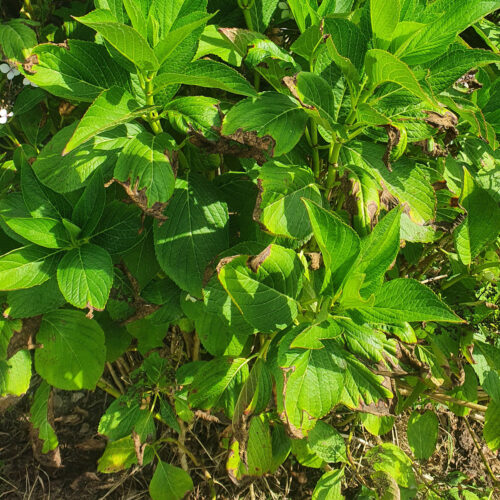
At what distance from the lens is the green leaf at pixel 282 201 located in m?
0.98

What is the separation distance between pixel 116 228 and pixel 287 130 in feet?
1.77

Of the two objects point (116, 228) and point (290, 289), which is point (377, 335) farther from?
point (116, 228)

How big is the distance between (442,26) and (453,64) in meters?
0.12

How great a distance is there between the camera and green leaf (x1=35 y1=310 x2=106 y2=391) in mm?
1509

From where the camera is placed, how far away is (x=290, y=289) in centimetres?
Answer: 103

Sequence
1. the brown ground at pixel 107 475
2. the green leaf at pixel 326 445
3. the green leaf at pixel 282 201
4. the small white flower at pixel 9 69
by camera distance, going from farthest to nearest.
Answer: the brown ground at pixel 107 475 < the green leaf at pixel 326 445 < the small white flower at pixel 9 69 < the green leaf at pixel 282 201

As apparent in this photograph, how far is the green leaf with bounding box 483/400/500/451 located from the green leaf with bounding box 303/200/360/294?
99 centimetres

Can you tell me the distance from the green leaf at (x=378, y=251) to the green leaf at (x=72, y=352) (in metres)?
0.95

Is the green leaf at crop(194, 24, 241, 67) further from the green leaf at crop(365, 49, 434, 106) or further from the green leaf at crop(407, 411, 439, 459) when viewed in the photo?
the green leaf at crop(407, 411, 439, 459)

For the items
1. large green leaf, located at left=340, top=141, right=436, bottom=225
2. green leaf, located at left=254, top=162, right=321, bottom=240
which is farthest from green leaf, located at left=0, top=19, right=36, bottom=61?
large green leaf, located at left=340, top=141, right=436, bottom=225

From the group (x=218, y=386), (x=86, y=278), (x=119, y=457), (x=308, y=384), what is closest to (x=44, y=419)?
(x=119, y=457)

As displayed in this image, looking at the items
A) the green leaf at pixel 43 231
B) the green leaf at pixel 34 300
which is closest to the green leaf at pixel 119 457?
the green leaf at pixel 34 300

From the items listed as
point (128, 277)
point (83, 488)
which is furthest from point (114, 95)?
point (83, 488)

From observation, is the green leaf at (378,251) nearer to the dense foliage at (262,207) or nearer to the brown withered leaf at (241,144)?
the dense foliage at (262,207)
